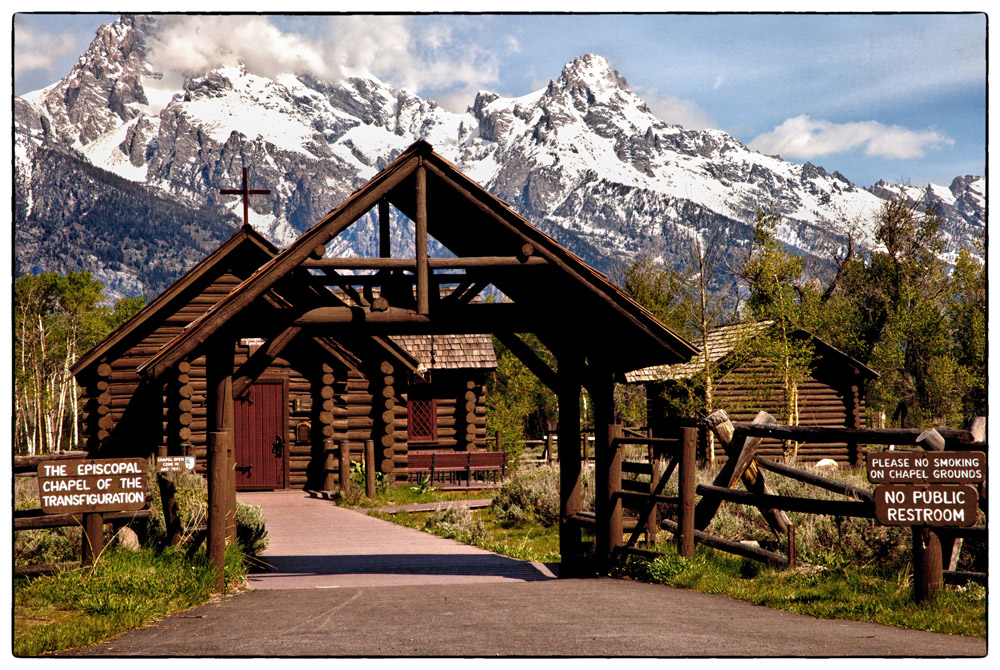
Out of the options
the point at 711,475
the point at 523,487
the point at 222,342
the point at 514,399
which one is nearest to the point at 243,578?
the point at 222,342

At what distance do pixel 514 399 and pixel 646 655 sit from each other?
41.3 meters

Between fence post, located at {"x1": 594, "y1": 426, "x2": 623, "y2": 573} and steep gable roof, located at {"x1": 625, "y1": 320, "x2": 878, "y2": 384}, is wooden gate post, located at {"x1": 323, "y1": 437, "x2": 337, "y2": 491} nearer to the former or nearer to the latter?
steep gable roof, located at {"x1": 625, "y1": 320, "x2": 878, "y2": 384}

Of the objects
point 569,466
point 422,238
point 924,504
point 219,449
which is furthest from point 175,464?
point 924,504

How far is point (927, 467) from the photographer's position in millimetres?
7512

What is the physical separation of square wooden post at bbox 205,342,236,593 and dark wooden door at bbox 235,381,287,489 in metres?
11.8

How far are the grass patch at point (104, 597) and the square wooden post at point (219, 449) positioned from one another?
21cm

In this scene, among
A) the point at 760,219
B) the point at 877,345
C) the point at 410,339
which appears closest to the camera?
the point at 410,339

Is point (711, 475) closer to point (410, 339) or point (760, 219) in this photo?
point (410, 339)

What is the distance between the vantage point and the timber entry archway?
352 inches

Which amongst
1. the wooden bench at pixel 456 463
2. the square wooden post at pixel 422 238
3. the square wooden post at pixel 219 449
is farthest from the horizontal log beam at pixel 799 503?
the wooden bench at pixel 456 463

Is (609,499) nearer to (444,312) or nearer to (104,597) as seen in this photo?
(444,312)

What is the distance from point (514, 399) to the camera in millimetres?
47562

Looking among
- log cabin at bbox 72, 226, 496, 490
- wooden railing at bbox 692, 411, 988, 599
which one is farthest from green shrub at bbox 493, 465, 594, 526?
wooden railing at bbox 692, 411, 988, 599

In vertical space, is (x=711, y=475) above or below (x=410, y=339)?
below
